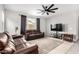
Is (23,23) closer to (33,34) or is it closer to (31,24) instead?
(31,24)

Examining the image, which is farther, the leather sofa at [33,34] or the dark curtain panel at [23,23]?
the leather sofa at [33,34]

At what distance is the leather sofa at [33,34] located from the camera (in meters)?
1.73

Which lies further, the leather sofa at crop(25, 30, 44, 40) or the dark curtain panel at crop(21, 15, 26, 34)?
the leather sofa at crop(25, 30, 44, 40)

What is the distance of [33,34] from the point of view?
1.76 meters

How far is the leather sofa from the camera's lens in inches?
68.3

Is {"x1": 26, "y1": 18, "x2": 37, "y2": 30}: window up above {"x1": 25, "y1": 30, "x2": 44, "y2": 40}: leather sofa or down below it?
above

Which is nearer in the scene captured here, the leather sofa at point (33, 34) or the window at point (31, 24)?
the window at point (31, 24)

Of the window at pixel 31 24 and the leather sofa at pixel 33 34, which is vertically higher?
the window at pixel 31 24

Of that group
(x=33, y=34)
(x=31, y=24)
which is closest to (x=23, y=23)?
(x=31, y=24)

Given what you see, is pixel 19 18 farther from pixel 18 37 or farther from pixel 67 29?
pixel 67 29
